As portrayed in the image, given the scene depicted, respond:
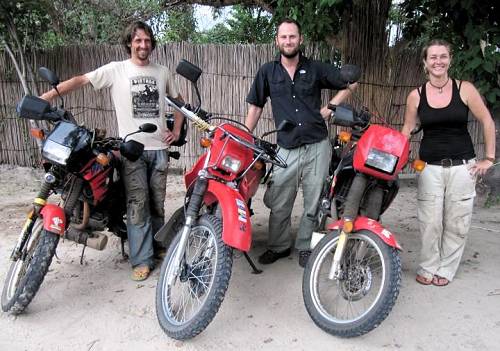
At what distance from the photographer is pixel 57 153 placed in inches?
109

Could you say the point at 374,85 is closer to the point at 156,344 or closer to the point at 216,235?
the point at 216,235

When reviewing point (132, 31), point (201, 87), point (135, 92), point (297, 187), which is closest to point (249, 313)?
point (297, 187)

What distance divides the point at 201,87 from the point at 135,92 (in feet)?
10.2

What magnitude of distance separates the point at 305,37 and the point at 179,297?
3.62 m

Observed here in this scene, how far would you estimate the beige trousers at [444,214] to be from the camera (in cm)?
311

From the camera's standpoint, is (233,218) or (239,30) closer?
(233,218)

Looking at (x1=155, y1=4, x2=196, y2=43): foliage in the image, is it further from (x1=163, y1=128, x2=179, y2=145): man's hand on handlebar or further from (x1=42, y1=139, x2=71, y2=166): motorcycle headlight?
(x1=42, y1=139, x2=71, y2=166): motorcycle headlight

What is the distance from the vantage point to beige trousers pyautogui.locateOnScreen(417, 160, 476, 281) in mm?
3111

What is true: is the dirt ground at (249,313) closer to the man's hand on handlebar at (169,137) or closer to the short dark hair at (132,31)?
the man's hand on handlebar at (169,137)

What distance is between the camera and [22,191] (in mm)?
6023

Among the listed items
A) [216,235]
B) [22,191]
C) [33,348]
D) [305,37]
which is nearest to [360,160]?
[216,235]

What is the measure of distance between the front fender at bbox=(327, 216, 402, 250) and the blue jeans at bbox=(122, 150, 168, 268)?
56.2 inches

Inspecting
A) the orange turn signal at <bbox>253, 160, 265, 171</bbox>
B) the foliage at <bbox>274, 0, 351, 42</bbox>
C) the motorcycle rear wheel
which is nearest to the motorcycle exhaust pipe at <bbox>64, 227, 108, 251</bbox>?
the motorcycle rear wheel

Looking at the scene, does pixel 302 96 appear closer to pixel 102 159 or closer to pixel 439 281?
pixel 102 159
